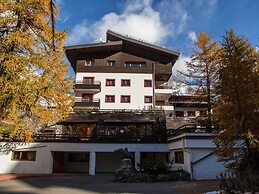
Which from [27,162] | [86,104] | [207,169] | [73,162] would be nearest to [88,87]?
[86,104]

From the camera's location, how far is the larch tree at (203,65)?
89.2 ft

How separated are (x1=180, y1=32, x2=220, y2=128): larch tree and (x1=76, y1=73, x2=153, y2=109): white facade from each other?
8.53m

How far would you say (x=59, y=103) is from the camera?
12.1m

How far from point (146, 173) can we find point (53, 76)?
10.0 m

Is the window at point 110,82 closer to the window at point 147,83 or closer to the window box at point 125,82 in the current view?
the window box at point 125,82

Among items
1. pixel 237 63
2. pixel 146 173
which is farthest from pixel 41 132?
pixel 237 63

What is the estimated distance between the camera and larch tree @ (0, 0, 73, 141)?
10.4m

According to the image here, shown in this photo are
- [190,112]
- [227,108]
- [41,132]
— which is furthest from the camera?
[190,112]

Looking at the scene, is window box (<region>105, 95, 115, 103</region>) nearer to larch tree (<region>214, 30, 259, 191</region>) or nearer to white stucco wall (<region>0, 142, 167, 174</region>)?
white stucco wall (<region>0, 142, 167, 174</region>)

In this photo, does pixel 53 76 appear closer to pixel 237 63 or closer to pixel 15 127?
pixel 15 127

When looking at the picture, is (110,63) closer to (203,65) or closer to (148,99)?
(148,99)

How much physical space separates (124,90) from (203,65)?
12.2m

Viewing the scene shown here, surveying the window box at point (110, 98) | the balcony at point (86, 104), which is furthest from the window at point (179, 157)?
the window box at point (110, 98)

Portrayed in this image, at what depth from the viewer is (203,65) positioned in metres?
28.1
